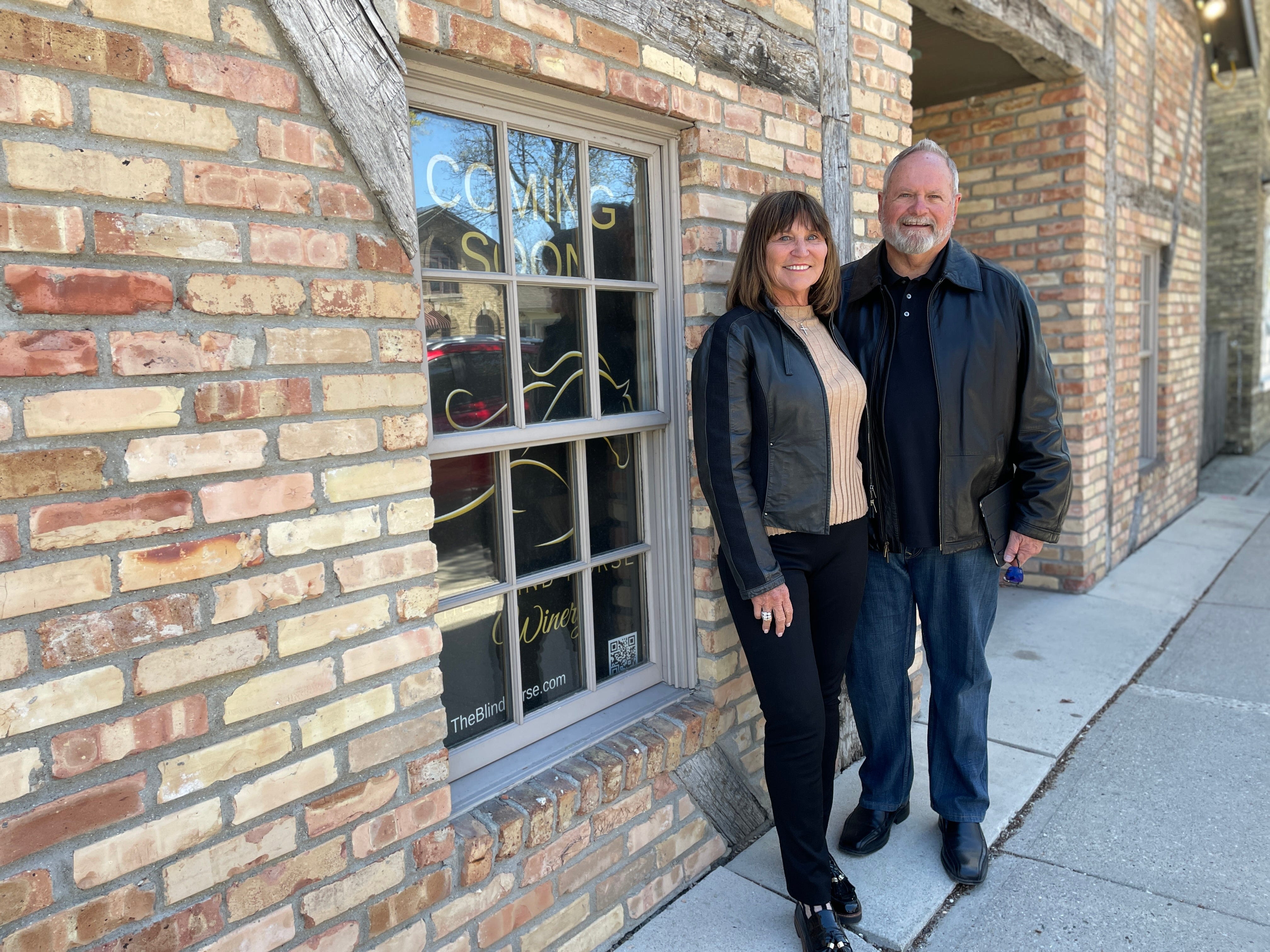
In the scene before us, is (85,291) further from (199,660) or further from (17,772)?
(17,772)

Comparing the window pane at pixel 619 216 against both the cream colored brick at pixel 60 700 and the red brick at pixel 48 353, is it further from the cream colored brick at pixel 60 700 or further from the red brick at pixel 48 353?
the cream colored brick at pixel 60 700

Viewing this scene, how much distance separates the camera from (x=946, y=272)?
2.62 m

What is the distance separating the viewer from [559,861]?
227 centimetres

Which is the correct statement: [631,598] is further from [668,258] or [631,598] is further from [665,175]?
[665,175]

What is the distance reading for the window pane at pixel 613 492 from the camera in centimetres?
260

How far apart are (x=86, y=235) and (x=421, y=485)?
2.54 feet

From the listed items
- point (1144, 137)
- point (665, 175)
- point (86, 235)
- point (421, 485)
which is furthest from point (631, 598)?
point (1144, 137)

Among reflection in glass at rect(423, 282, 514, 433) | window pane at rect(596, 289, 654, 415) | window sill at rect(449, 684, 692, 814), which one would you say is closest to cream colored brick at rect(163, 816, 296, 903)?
A: window sill at rect(449, 684, 692, 814)

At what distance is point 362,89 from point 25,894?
1.56m

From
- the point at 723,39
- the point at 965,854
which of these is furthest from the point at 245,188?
the point at 965,854

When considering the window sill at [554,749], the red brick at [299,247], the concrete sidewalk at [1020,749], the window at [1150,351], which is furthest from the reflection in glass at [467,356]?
the window at [1150,351]

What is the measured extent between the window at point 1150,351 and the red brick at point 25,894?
7.27 metres

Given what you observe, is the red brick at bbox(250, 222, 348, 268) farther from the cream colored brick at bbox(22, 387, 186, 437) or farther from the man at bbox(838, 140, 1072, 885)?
the man at bbox(838, 140, 1072, 885)

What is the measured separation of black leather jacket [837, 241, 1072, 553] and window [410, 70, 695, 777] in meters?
0.64
